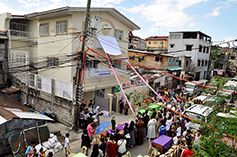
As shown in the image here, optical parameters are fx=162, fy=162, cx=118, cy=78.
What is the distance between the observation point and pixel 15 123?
8.52 metres

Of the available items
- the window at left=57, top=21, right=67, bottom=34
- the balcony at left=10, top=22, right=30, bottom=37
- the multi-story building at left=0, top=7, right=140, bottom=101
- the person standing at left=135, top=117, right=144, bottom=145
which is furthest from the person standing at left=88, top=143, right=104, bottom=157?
the balcony at left=10, top=22, right=30, bottom=37

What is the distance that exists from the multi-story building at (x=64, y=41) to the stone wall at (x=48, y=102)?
1.98 meters

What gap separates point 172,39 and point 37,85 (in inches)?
1243

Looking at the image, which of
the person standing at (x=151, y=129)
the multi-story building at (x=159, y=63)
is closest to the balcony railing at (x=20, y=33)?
the multi-story building at (x=159, y=63)

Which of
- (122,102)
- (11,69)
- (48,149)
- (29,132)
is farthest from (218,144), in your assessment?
(11,69)

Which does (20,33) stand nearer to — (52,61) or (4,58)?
(4,58)

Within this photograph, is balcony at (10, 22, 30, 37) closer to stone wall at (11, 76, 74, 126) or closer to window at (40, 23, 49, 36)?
window at (40, 23, 49, 36)

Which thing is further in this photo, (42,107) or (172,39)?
(172,39)

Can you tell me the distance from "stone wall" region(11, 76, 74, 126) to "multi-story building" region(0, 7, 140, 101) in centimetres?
198

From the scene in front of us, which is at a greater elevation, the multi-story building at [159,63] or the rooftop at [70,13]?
the rooftop at [70,13]

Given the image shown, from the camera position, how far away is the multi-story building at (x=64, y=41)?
13617mm

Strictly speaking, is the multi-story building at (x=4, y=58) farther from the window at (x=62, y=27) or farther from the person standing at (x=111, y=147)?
the person standing at (x=111, y=147)

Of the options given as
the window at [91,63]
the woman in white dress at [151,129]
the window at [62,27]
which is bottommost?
the woman in white dress at [151,129]

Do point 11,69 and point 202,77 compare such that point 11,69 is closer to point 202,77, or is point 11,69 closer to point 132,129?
point 132,129
